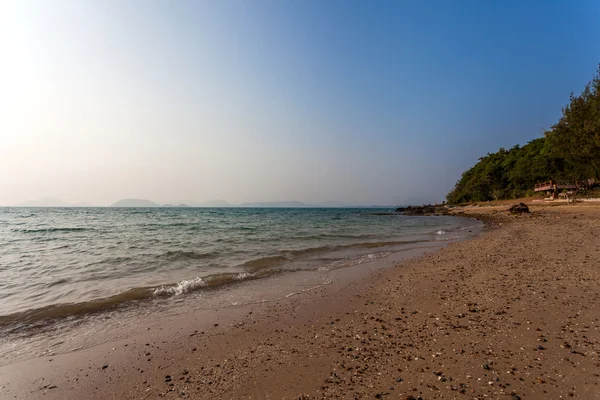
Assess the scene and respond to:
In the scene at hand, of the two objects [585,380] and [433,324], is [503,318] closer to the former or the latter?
[433,324]

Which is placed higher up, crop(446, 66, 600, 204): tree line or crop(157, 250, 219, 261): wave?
crop(446, 66, 600, 204): tree line

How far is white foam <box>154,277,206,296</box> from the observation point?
8.95 metres

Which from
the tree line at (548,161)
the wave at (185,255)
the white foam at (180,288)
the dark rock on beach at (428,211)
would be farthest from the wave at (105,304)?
the dark rock on beach at (428,211)

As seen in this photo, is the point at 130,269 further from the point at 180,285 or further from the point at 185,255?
the point at 180,285

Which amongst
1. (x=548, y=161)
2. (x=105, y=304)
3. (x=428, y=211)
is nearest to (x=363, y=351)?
(x=105, y=304)

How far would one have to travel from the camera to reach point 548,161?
64.6 metres

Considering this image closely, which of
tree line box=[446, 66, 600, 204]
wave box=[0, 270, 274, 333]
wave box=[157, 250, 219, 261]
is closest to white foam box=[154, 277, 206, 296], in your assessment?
wave box=[0, 270, 274, 333]

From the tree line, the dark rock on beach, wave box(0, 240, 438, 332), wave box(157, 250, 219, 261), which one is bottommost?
wave box(0, 240, 438, 332)

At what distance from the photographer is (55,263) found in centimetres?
1337

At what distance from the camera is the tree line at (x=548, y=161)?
32.2m

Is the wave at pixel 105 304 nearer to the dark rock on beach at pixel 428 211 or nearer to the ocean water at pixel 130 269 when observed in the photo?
the ocean water at pixel 130 269

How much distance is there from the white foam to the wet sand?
2350 millimetres

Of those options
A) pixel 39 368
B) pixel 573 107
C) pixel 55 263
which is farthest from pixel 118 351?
pixel 573 107

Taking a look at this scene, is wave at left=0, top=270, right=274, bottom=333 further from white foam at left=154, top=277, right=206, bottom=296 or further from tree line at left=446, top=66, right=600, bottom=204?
tree line at left=446, top=66, right=600, bottom=204
